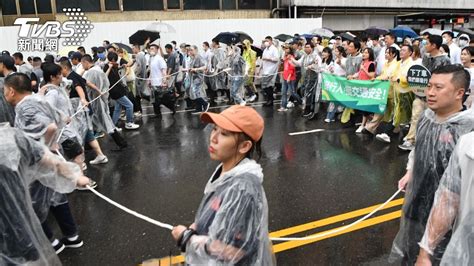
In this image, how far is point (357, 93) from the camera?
8.76 m

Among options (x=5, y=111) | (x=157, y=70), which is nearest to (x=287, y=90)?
(x=157, y=70)

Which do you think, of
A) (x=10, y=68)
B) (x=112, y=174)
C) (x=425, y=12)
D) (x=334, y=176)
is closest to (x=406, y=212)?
(x=334, y=176)

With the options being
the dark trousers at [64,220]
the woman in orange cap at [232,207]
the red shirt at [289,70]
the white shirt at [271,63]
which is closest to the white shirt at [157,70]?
the white shirt at [271,63]

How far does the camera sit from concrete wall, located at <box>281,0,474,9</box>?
86.1 feet

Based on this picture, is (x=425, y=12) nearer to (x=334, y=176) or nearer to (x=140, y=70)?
(x=140, y=70)

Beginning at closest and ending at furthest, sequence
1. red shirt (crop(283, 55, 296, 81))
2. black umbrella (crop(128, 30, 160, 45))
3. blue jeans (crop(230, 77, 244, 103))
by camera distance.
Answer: red shirt (crop(283, 55, 296, 81)) → blue jeans (crop(230, 77, 244, 103)) → black umbrella (crop(128, 30, 160, 45))

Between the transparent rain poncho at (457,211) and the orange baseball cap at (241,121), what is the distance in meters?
1.04

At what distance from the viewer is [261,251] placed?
223cm

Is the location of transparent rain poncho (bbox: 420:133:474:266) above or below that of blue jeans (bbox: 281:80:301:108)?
above

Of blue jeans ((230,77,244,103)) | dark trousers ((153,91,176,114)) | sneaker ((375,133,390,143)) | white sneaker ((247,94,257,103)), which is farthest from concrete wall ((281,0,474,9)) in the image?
sneaker ((375,133,390,143))

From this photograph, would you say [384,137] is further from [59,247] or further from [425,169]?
[59,247]

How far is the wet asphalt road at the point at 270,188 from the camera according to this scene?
4.20 m

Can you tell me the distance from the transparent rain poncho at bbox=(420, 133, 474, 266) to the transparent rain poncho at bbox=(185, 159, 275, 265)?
93 centimetres

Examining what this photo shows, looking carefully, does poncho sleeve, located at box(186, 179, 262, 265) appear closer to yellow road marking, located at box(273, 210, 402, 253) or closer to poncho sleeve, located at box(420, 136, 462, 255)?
poncho sleeve, located at box(420, 136, 462, 255)
